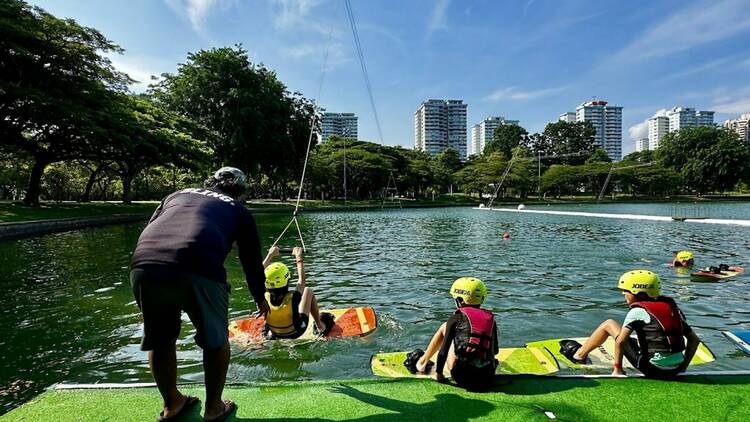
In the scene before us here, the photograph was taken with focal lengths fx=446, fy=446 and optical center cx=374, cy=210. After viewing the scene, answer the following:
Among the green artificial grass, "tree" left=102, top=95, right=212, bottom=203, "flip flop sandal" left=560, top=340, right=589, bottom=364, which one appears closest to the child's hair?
"flip flop sandal" left=560, top=340, right=589, bottom=364

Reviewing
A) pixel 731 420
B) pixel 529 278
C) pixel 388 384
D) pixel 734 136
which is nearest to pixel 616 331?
pixel 731 420

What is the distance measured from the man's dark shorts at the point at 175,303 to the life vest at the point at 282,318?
10.2 feet

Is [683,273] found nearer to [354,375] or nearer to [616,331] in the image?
[616,331]

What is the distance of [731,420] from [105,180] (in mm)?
81378

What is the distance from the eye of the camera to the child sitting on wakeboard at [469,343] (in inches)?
189

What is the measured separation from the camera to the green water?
22.0 ft

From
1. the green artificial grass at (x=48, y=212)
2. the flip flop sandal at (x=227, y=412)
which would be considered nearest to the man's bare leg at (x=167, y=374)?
the flip flop sandal at (x=227, y=412)

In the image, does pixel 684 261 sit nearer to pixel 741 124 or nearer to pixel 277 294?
pixel 277 294

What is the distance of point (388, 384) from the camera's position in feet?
16.3

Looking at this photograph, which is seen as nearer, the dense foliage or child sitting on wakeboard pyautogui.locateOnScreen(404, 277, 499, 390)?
child sitting on wakeboard pyautogui.locateOnScreen(404, 277, 499, 390)

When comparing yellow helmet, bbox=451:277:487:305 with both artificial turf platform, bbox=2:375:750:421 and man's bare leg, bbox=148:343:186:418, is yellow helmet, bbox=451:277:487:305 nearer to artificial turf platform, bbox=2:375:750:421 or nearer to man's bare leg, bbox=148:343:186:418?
artificial turf platform, bbox=2:375:750:421

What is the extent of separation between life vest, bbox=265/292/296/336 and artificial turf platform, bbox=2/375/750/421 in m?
1.91

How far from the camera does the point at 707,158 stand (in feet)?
315

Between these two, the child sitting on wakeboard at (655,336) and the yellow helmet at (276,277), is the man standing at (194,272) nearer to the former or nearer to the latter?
the yellow helmet at (276,277)
